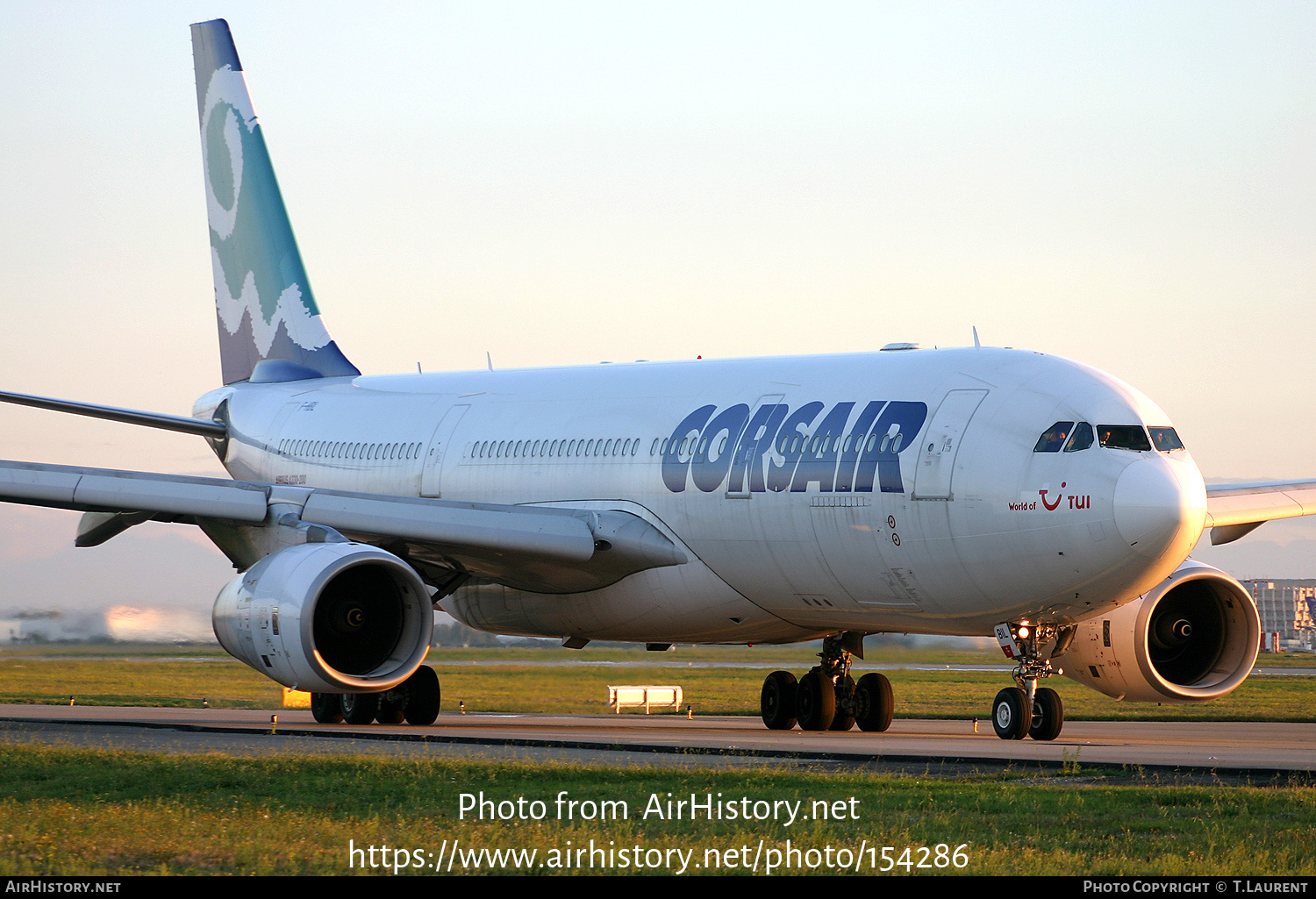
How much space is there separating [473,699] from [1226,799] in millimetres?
18059

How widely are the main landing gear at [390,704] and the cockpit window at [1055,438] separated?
27.6ft

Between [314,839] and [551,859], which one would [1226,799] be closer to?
[551,859]

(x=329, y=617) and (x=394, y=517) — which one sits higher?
(x=394, y=517)

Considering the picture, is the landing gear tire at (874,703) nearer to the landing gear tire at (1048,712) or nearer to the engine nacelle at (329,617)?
the landing gear tire at (1048,712)

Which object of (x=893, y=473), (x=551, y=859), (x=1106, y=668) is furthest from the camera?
(x=1106, y=668)

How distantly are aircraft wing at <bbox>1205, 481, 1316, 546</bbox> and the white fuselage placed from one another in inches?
163

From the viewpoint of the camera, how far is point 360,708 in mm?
20609

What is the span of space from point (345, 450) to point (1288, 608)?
2697 inches

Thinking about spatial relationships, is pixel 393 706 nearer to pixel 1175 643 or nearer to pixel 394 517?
pixel 394 517

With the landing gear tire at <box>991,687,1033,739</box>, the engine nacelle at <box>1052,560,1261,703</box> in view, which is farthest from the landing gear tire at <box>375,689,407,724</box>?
the engine nacelle at <box>1052,560,1261,703</box>

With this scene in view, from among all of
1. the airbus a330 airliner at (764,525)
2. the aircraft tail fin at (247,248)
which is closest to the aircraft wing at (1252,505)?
the airbus a330 airliner at (764,525)

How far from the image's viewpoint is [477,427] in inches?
887

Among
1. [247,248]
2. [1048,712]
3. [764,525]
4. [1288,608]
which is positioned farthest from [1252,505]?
[1288,608]
